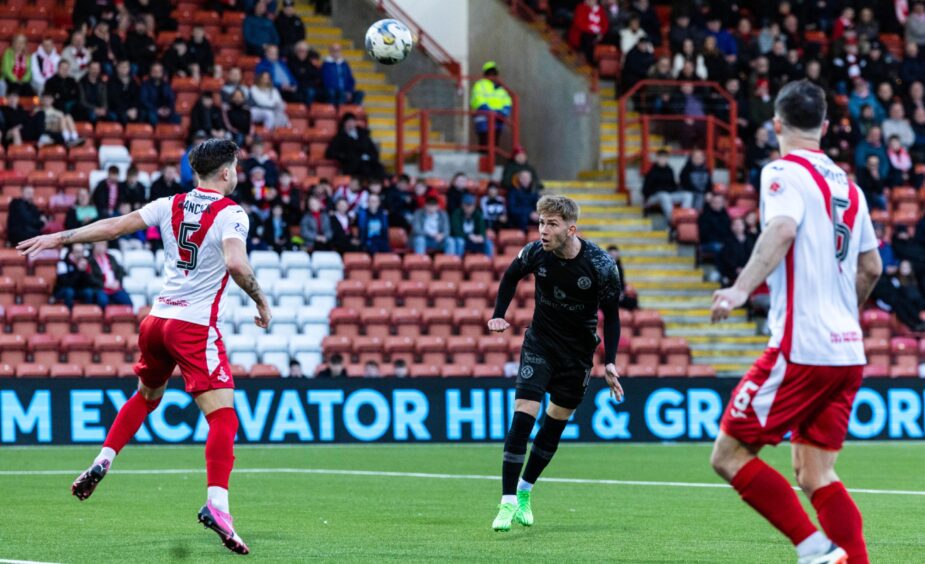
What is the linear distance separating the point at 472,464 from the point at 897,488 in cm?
465

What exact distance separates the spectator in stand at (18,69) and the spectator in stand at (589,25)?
1030 centimetres

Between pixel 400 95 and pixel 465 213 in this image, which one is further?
pixel 400 95

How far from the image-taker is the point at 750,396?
645 centimetres

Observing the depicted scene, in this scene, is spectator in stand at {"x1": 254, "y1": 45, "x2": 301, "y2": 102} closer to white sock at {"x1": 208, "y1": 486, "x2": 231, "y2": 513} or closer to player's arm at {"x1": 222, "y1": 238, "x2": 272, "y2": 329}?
player's arm at {"x1": 222, "y1": 238, "x2": 272, "y2": 329}

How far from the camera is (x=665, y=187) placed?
83.6ft

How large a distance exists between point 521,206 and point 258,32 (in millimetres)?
5500

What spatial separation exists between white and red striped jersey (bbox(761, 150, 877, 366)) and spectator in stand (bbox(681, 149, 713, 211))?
62.3 ft

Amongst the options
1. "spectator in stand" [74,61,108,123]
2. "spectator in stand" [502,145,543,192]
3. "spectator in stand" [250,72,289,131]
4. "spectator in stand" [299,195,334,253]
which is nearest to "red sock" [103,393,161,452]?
"spectator in stand" [299,195,334,253]

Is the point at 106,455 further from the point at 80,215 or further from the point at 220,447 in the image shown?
the point at 80,215

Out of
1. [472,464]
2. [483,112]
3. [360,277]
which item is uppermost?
[483,112]

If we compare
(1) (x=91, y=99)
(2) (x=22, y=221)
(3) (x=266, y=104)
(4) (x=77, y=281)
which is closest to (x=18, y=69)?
(1) (x=91, y=99)

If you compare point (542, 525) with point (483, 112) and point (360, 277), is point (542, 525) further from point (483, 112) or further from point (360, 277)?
point (483, 112)

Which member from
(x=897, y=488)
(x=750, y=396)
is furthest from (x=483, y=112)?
(x=750, y=396)

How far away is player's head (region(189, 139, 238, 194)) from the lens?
8.64 meters
